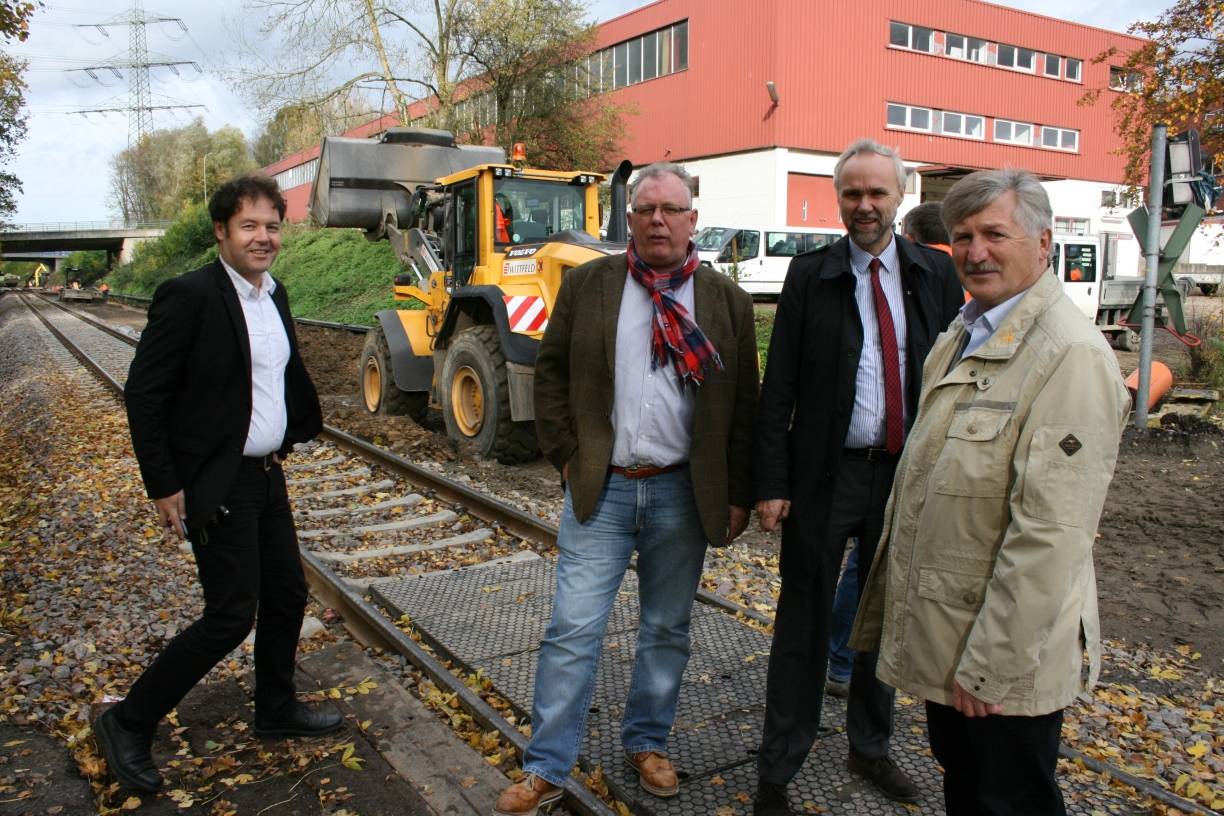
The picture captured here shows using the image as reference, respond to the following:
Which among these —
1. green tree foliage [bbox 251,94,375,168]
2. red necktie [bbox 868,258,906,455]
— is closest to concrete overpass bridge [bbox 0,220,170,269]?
green tree foliage [bbox 251,94,375,168]

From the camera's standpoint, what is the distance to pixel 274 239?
11.2 feet

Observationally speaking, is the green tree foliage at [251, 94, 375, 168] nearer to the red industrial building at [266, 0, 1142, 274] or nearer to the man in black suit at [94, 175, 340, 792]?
the red industrial building at [266, 0, 1142, 274]

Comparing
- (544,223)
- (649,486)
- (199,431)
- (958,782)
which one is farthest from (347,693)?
(544,223)

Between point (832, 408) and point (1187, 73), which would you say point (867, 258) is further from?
point (1187, 73)

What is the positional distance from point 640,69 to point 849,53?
7.78 metres

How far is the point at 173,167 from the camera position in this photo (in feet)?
292

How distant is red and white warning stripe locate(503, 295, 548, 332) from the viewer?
29.1ft

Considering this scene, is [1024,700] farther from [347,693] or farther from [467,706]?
[347,693]

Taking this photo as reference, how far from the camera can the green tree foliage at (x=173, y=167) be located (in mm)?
74875

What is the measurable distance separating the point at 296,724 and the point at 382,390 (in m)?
7.72

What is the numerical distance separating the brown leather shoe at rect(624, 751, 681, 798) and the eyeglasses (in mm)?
1842

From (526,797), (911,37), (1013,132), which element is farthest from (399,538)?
(1013,132)

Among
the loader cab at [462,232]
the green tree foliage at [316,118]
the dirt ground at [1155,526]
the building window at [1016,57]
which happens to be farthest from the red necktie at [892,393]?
the building window at [1016,57]

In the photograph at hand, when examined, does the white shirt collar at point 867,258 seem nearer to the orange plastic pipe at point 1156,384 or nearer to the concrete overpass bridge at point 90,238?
the orange plastic pipe at point 1156,384
